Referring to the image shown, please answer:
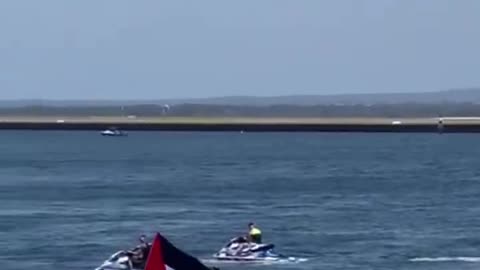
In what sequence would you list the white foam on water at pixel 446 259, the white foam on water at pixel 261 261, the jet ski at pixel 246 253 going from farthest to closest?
the jet ski at pixel 246 253 → the white foam on water at pixel 446 259 → the white foam on water at pixel 261 261

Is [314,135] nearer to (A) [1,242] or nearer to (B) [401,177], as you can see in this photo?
(B) [401,177]

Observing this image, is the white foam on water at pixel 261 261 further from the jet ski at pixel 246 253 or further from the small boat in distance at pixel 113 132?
the small boat in distance at pixel 113 132

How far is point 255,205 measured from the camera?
68.4 meters

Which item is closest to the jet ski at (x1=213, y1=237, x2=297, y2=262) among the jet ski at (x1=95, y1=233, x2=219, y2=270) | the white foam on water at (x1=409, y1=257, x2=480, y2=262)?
the white foam on water at (x1=409, y1=257, x2=480, y2=262)

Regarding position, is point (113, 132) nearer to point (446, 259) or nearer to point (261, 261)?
point (261, 261)

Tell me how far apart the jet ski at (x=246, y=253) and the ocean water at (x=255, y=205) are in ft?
2.69

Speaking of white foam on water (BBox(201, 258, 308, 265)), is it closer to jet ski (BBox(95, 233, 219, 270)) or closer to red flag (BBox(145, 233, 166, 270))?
jet ski (BBox(95, 233, 219, 270))

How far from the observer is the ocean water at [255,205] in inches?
1922

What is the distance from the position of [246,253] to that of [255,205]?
21.8 meters

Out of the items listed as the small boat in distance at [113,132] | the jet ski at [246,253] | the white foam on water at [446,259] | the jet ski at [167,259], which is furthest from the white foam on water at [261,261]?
the small boat in distance at [113,132]

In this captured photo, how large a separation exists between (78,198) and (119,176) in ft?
74.4

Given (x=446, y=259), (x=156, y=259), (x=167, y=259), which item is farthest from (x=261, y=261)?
(x=156, y=259)

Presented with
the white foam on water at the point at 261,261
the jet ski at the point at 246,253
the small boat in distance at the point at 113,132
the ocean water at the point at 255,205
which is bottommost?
the small boat in distance at the point at 113,132

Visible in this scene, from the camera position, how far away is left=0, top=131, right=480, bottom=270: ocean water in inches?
1922
